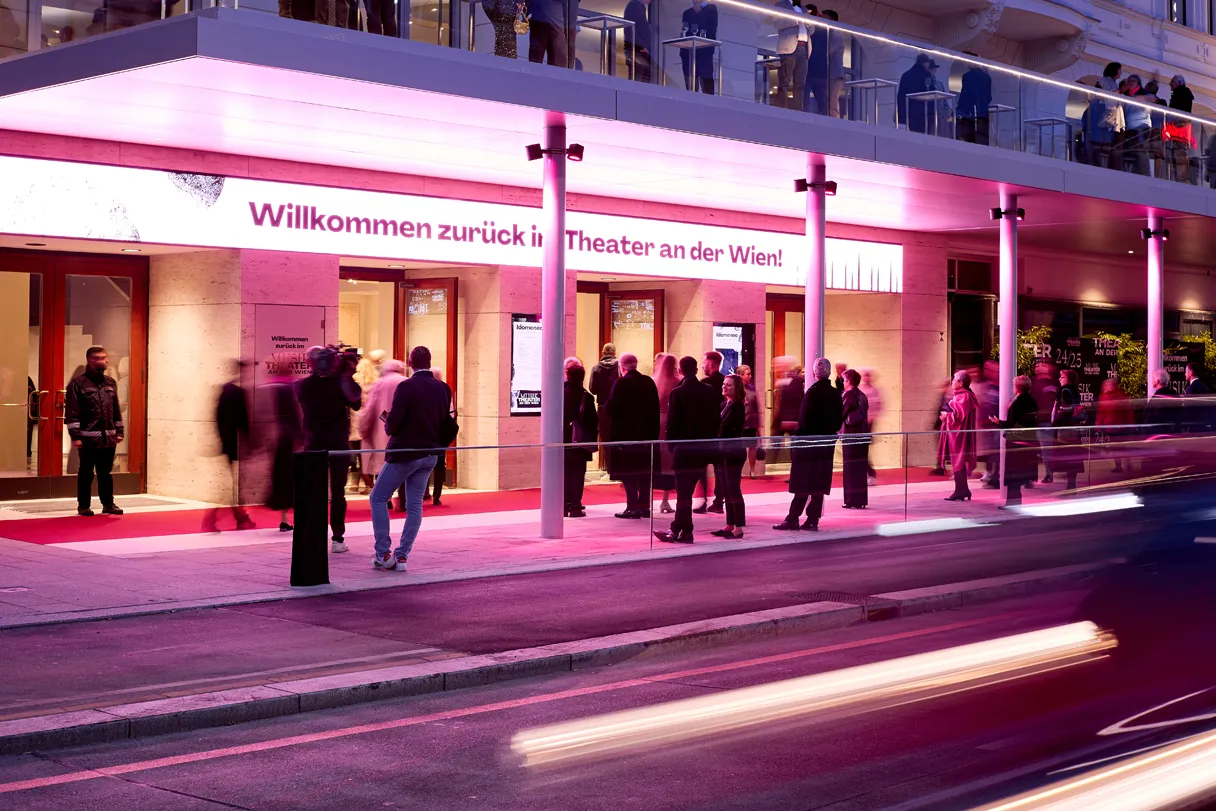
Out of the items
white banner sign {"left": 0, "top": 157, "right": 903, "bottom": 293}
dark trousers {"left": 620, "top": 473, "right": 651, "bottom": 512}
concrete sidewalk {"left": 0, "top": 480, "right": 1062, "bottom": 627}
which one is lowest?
concrete sidewalk {"left": 0, "top": 480, "right": 1062, "bottom": 627}

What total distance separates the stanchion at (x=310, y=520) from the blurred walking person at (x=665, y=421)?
13.2 ft

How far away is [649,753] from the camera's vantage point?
→ 693 cm

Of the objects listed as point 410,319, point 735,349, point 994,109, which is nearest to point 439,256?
point 410,319

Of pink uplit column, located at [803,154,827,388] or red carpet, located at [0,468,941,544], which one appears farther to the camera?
pink uplit column, located at [803,154,827,388]

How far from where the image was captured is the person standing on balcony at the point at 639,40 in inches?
635

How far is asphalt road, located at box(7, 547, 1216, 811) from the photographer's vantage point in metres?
6.13

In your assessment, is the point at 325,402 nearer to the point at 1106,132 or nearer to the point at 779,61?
the point at 779,61

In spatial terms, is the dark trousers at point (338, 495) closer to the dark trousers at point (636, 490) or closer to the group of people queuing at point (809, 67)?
the dark trousers at point (636, 490)

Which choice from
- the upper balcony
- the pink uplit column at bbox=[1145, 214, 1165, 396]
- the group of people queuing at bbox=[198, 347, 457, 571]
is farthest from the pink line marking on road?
the pink uplit column at bbox=[1145, 214, 1165, 396]

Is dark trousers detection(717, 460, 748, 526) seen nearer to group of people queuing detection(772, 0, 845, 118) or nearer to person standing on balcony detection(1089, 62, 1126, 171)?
group of people queuing detection(772, 0, 845, 118)

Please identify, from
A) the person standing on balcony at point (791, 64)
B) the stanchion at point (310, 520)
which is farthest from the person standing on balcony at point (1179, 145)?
the stanchion at point (310, 520)

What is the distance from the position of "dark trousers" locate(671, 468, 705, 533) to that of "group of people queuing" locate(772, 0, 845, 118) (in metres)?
5.19

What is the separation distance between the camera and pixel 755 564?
13961 mm

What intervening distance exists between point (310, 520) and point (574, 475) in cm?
338
